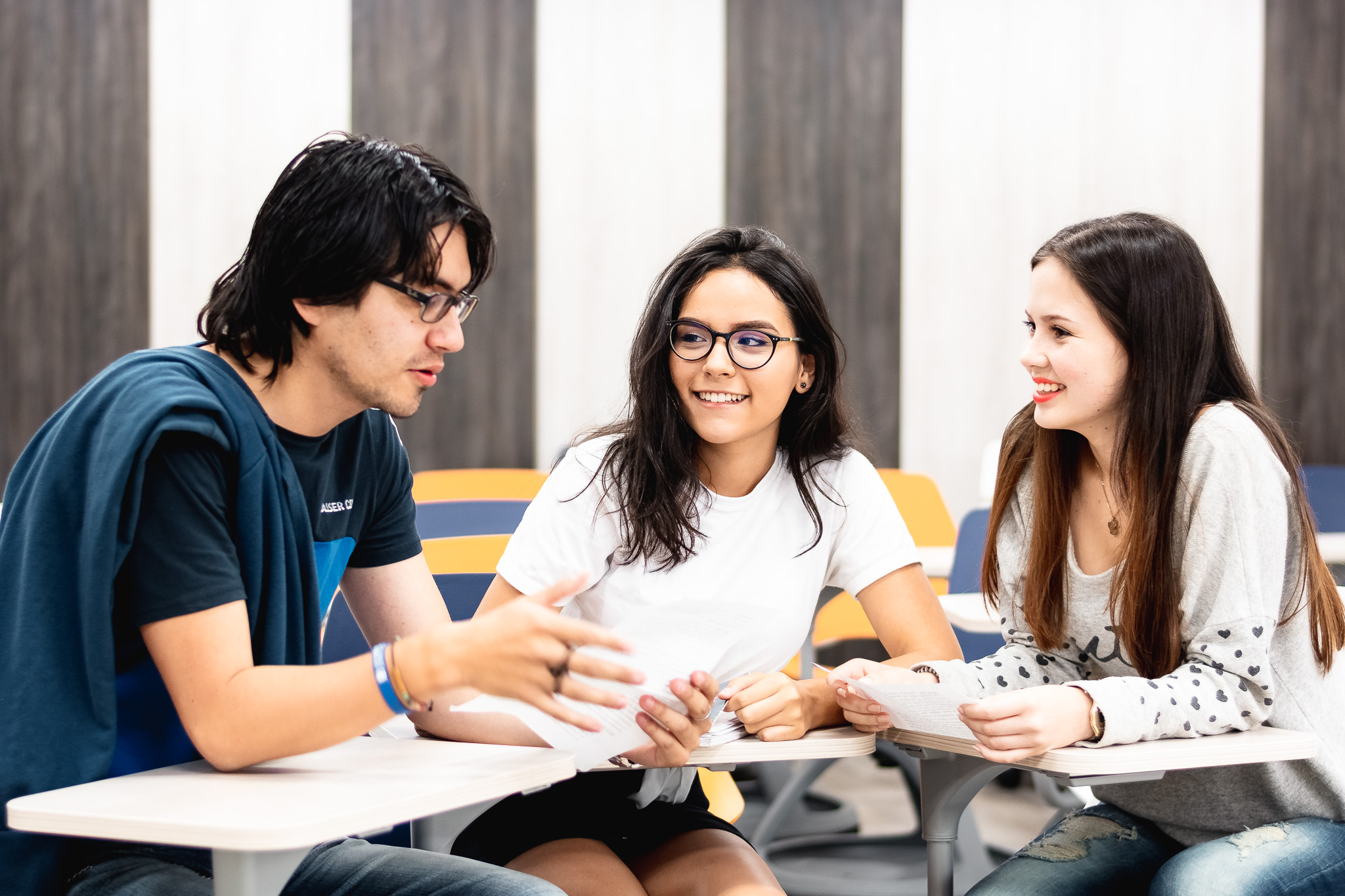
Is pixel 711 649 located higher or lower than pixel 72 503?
lower

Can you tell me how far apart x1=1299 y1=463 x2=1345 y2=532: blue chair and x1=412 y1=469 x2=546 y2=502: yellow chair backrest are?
10.3 ft

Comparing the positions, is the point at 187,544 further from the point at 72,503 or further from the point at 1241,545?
the point at 1241,545

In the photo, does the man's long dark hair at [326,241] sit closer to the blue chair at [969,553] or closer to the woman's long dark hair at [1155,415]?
the woman's long dark hair at [1155,415]

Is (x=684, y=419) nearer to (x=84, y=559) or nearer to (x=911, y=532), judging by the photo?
(x=84, y=559)

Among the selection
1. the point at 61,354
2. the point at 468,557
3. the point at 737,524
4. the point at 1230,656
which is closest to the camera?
the point at 1230,656

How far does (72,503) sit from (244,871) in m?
0.46

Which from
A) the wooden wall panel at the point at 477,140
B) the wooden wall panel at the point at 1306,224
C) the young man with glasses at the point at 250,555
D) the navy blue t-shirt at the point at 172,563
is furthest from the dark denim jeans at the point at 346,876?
the wooden wall panel at the point at 1306,224

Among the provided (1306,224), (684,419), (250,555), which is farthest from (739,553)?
(1306,224)

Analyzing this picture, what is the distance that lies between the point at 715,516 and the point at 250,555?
29.2 inches

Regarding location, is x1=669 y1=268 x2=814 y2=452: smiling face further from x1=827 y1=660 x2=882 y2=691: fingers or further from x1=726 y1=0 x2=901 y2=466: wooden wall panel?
x1=726 y1=0 x2=901 y2=466: wooden wall panel

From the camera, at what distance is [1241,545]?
142cm

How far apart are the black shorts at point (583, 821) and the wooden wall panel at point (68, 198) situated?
3.67 m

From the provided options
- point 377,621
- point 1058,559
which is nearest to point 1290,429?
point 1058,559

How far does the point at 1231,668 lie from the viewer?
139 cm
